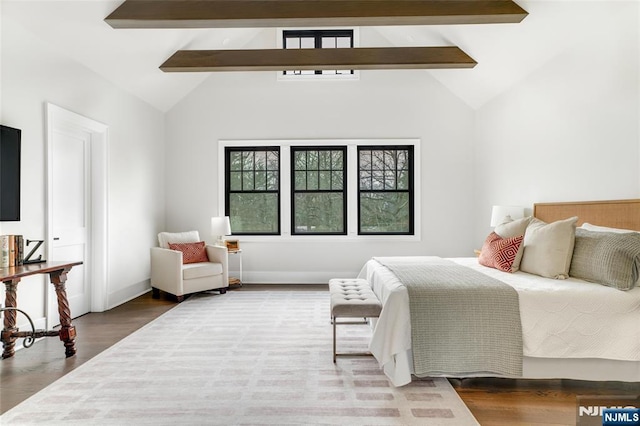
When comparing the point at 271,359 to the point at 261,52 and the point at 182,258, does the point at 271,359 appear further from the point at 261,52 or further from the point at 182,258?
the point at 261,52

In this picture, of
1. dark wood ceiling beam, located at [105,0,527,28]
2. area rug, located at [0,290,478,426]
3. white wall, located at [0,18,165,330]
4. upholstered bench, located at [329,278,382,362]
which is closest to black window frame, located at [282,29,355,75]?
white wall, located at [0,18,165,330]

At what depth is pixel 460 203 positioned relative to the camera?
19.9 feet

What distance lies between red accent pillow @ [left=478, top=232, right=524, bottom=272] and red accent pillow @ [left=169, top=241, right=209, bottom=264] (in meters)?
3.64

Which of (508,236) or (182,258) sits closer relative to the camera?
(508,236)

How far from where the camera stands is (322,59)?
4.68 meters

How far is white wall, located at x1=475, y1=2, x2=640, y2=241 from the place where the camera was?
10.1 feet

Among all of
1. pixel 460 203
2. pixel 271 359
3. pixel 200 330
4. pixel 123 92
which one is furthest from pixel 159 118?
pixel 460 203

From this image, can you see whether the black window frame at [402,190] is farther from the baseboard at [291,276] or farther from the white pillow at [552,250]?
the white pillow at [552,250]

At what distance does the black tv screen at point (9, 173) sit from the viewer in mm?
2988

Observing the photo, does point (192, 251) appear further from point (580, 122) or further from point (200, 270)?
point (580, 122)

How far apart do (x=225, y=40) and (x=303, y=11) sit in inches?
89.6

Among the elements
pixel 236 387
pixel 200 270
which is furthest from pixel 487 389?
pixel 200 270

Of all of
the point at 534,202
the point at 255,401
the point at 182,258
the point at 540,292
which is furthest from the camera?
the point at 182,258

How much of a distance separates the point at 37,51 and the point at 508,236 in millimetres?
4615
